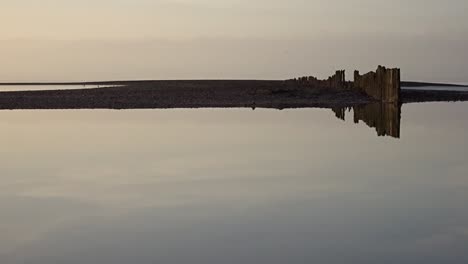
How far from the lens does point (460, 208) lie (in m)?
7.82

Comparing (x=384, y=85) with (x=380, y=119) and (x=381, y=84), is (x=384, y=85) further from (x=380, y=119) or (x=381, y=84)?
(x=380, y=119)

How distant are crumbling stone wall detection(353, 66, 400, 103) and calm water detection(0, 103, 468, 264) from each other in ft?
40.2

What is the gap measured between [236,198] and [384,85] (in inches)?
854

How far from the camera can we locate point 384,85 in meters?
29.5

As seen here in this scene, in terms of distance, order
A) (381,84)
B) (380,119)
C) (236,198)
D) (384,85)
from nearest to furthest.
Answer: (236,198), (380,119), (384,85), (381,84)

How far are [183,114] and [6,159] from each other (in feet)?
35.9

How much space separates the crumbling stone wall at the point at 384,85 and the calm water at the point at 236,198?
40.2ft

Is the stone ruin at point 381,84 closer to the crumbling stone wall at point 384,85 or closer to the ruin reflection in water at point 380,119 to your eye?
the crumbling stone wall at point 384,85

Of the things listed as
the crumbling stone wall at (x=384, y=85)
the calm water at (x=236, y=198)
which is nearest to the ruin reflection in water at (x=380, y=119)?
the calm water at (x=236, y=198)

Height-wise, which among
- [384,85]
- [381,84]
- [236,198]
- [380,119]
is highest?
[381,84]

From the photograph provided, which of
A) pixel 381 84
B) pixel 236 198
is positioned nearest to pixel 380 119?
pixel 381 84

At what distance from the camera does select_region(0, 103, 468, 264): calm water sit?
251 inches

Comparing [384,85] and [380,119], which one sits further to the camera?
[384,85]

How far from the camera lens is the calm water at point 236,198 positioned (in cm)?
637
